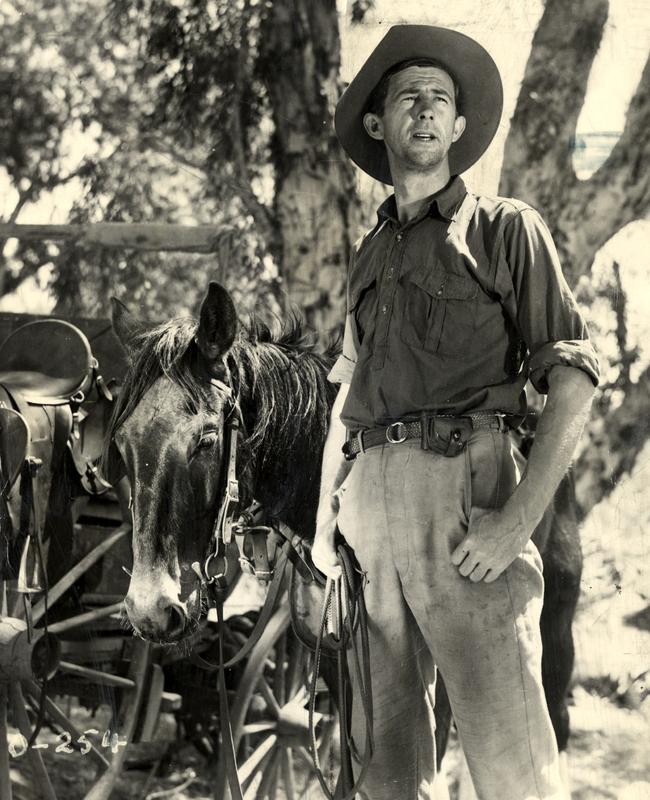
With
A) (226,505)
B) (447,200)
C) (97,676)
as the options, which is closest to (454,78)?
(447,200)

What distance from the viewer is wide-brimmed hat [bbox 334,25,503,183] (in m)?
2.47

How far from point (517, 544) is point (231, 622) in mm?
1516

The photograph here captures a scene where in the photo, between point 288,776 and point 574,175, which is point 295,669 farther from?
point 574,175

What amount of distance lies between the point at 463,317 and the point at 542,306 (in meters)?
0.19

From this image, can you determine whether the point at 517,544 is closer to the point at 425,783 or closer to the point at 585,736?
the point at 425,783

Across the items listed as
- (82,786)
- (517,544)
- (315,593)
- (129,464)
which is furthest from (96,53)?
(82,786)

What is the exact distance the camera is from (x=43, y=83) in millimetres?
3248

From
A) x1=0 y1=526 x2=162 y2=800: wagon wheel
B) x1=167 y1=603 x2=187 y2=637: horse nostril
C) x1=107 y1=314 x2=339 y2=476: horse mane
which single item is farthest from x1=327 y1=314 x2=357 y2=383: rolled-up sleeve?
x1=0 y1=526 x2=162 y2=800: wagon wheel

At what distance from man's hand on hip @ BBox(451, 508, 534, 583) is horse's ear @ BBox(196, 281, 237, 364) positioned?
0.89m

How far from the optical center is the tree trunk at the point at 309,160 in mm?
2957

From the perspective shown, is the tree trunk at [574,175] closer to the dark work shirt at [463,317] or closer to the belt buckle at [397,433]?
the dark work shirt at [463,317]

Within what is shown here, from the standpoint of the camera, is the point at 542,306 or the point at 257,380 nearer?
the point at 542,306

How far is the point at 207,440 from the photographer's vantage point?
2.53 metres

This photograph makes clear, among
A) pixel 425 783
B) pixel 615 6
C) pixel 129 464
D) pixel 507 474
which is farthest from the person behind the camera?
pixel 615 6
